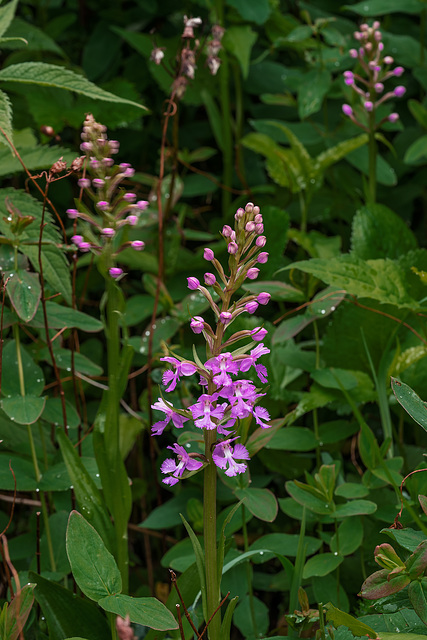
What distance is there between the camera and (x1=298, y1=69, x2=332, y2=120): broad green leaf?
7.06ft

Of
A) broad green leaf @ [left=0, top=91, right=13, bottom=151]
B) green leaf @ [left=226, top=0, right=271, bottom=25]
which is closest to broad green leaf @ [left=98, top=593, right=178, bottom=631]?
broad green leaf @ [left=0, top=91, right=13, bottom=151]

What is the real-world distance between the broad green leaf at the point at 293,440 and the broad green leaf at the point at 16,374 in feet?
1.72

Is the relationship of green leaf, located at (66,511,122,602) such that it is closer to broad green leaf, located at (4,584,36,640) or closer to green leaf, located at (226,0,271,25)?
broad green leaf, located at (4,584,36,640)

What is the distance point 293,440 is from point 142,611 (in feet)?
2.03

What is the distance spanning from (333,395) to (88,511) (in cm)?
64

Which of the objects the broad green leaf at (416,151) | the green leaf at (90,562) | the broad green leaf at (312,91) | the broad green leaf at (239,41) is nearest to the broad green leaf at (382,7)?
the broad green leaf at (312,91)

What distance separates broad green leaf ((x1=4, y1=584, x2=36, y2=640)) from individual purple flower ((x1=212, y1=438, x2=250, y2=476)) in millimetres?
370

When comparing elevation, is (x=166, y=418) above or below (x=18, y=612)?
above

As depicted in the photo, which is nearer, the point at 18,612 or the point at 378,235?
the point at 18,612

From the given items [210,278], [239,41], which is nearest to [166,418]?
[210,278]

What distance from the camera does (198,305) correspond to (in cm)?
180

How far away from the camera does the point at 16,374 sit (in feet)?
4.94

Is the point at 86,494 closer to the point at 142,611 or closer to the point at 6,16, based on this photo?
the point at 142,611

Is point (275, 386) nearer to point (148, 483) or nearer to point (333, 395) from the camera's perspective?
point (333, 395)
